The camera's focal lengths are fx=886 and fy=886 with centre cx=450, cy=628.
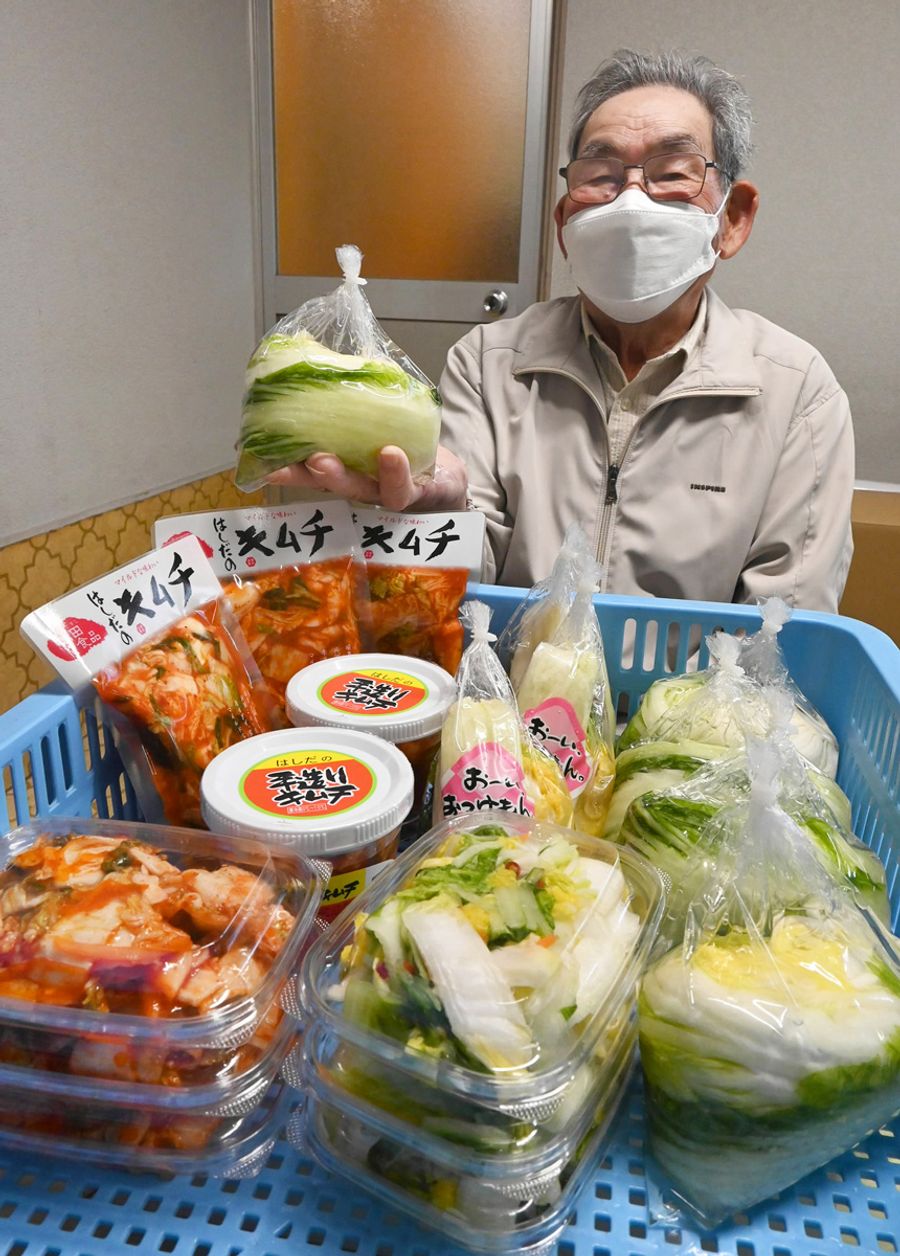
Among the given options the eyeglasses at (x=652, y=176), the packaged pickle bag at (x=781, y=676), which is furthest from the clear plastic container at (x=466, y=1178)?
the eyeglasses at (x=652, y=176)

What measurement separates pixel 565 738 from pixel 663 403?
854 millimetres

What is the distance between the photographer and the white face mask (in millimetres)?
1458

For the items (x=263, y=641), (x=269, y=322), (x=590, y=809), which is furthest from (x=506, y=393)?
(x=269, y=322)

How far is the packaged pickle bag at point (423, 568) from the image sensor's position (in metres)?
1.05

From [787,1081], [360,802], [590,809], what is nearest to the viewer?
[787,1081]

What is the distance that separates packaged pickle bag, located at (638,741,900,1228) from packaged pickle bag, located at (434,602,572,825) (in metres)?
0.21

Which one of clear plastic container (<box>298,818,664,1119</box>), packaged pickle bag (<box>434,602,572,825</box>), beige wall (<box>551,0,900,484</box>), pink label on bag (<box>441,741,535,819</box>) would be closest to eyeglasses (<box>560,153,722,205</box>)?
packaged pickle bag (<box>434,602,572,825</box>)

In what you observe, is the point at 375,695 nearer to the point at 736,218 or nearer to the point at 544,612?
the point at 544,612

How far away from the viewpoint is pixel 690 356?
1.54m

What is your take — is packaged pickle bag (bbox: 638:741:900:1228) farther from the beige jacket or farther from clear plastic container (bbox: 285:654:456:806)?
the beige jacket

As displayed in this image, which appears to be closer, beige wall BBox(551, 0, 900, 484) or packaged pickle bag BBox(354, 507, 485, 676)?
packaged pickle bag BBox(354, 507, 485, 676)

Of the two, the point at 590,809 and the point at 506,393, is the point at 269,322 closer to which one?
the point at 506,393

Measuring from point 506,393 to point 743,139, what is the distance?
58 cm

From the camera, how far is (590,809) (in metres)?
0.92
